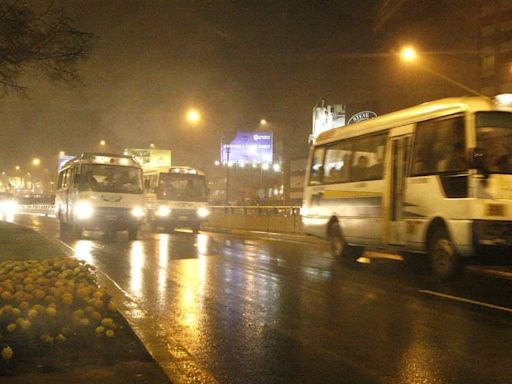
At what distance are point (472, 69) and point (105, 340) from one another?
187ft

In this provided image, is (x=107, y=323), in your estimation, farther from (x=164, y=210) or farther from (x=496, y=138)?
(x=164, y=210)

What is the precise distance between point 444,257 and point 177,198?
63.6ft

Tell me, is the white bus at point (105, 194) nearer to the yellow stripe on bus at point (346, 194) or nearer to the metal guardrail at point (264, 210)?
the metal guardrail at point (264, 210)

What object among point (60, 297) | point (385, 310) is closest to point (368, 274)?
point (385, 310)

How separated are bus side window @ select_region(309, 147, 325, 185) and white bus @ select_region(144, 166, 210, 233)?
1281cm

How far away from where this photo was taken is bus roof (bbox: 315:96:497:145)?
11234 millimetres

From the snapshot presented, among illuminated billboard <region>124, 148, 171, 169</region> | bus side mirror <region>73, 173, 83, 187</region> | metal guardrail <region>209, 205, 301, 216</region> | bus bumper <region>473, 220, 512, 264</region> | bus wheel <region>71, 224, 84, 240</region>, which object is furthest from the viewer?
illuminated billboard <region>124, 148, 171, 169</region>

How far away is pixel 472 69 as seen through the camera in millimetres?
→ 57688

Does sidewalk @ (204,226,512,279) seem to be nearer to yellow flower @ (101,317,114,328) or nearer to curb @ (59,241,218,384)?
curb @ (59,241,218,384)

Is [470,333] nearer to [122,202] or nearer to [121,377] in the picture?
[121,377]

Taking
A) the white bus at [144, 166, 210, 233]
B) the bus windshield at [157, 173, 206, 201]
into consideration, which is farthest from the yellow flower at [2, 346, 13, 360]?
the bus windshield at [157, 173, 206, 201]

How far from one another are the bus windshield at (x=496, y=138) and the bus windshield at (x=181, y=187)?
19974mm

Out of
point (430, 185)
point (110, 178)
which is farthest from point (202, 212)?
point (430, 185)

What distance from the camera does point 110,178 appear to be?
2286cm
